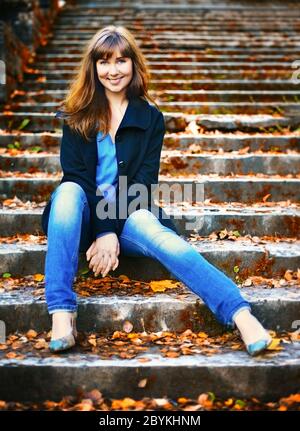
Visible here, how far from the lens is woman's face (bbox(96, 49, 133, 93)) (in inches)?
113

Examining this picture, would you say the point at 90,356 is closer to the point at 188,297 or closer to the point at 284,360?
the point at 188,297

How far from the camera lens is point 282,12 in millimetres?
9508

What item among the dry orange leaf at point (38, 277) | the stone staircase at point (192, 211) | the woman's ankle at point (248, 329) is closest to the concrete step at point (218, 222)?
the stone staircase at point (192, 211)

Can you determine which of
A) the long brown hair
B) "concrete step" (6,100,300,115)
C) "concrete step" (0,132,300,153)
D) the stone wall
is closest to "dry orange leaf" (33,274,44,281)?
the long brown hair

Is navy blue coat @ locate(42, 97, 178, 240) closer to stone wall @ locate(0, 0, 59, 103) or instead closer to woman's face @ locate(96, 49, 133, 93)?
woman's face @ locate(96, 49, 133, 93)

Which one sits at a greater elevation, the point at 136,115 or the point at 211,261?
the point at 136,115

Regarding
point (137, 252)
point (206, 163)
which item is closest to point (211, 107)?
point (206, 163)

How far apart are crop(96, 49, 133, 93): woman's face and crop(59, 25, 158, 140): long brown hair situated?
0.09 feet

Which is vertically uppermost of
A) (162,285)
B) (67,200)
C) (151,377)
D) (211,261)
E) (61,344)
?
(67,200)

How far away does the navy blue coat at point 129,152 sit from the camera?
2818 mm

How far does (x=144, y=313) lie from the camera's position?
104 inches

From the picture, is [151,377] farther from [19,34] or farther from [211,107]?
[19,34]

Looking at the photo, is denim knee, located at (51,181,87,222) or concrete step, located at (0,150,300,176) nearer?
denim knee, located at (51,181,87,222)

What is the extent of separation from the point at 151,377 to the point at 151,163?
1.22m
